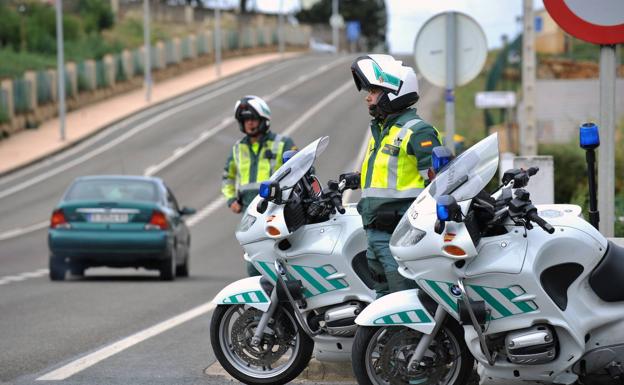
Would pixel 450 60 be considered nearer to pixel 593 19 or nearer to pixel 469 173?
pixel 593 19

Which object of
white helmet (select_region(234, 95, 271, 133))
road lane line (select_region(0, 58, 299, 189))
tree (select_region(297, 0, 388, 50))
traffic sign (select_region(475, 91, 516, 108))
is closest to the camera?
white helmet (select_region(234, 95, 271, 133))

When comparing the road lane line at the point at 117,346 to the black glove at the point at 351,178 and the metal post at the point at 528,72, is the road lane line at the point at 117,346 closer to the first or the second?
the black glove at the point at 351,178

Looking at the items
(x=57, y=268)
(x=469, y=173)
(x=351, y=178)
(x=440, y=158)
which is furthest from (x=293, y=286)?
(x=57, y=268)

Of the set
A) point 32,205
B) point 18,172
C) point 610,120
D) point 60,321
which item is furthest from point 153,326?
point 18,172

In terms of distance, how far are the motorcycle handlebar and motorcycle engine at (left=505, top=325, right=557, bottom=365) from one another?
1.73ft

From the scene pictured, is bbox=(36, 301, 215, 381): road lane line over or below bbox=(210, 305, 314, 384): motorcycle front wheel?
below

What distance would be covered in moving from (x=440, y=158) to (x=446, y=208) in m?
0.49

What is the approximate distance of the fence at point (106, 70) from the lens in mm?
50969

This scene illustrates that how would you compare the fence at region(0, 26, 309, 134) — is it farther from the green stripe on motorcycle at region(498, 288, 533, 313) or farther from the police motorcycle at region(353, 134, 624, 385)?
the green stripe on motorcycle at region(498, 288, 533, 313)

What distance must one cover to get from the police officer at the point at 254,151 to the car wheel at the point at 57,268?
787cm

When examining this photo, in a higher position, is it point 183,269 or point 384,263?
point 384,263

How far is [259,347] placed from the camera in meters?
8.06

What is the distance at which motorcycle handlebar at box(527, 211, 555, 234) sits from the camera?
668 cm

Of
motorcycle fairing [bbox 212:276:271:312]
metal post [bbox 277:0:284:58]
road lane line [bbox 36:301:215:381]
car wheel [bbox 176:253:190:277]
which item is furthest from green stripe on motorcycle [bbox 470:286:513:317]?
metal post [bbox 277:0:284:58]
